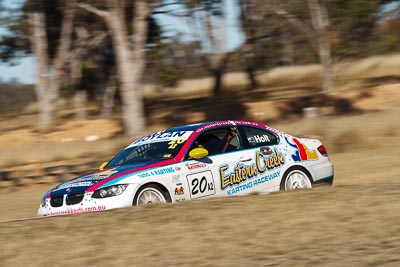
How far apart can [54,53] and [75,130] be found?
9.21 meters

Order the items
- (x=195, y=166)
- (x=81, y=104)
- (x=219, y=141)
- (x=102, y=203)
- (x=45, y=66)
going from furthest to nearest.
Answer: (x=81, y=104), (x=45, y=66), (x=219, y=141), (x=195, y=166), (x=102, y=203)

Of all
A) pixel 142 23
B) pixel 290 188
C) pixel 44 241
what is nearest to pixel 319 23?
pixel 142 23

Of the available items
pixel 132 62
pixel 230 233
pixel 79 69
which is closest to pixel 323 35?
pixel 79 69

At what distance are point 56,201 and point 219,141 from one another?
2406mm

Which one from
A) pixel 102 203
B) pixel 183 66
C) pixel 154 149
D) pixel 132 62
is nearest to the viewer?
pixel 102 203

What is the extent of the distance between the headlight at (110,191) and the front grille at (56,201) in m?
0.55

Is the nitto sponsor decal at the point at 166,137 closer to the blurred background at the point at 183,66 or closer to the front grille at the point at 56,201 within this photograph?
the front grille at the point at 56,201

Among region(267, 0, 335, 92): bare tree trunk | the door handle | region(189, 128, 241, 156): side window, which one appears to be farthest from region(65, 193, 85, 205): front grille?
region(267, 0, 335, 92): bare tree trunk

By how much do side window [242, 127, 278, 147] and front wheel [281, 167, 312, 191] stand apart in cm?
49

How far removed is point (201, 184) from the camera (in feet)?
33.0

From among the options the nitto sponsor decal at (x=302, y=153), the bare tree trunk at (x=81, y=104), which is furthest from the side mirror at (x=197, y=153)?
the bare tree trunk at (x=81, y=104)

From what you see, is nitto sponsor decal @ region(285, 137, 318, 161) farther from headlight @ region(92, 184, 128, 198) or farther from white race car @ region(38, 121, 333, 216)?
headlight @ region(92, 184, 128, 198)

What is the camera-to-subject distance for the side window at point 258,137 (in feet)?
35.6

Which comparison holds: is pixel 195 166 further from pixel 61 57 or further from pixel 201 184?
pixel 61 57
